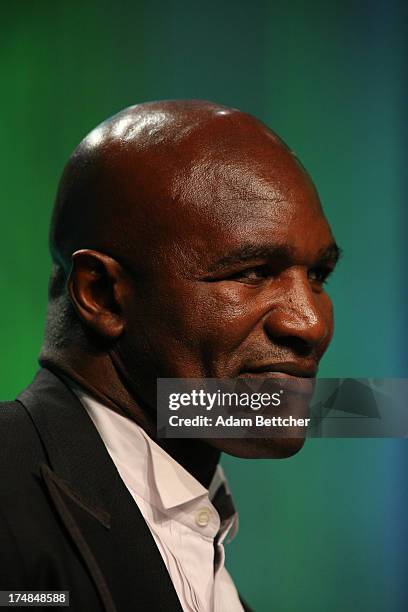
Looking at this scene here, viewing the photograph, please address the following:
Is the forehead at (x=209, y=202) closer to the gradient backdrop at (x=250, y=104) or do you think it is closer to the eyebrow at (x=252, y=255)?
the eyebrow at (x=252, y=255)

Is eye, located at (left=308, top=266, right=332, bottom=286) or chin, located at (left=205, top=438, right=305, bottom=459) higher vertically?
eye, located at (left=308, top=266, right=332, bottom=286)

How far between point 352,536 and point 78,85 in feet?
3.25

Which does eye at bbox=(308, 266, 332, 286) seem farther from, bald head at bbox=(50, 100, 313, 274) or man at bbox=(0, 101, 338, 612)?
bald head at bbox=(50, 100, 313, 274)

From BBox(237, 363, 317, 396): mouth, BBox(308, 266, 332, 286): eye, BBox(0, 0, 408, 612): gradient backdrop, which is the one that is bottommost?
BBox(237, 363, 317, 396): mouth

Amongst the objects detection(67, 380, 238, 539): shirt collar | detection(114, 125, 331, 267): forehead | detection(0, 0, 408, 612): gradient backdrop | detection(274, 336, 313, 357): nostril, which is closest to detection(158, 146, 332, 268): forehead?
detection(114, 125, 331, 267): forehead

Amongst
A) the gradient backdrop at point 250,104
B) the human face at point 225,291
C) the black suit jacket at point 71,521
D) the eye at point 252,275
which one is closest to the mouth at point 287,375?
the human face at point 225,291

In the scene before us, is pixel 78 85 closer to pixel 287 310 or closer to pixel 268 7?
pixel 268 7

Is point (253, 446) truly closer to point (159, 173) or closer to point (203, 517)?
point (203, 517)

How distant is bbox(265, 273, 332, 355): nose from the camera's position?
114 cm

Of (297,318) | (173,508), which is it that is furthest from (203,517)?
(297,318)

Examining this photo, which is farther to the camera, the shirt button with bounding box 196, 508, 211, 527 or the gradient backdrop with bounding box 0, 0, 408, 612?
the gradient backdrop with bounding box 0, 0, 408, 612

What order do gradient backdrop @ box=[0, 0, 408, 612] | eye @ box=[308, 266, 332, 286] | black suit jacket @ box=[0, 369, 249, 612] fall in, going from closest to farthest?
black suit jacket @ box=[0, 369, 249, 612] < eye @ box=[308, 266, 332, 286] < gradient backdrop @ box=[0, 0, 408, 612]

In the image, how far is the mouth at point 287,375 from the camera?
45.0 inches

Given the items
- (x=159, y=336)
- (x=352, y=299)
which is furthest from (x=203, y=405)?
(x=352, y=299)
